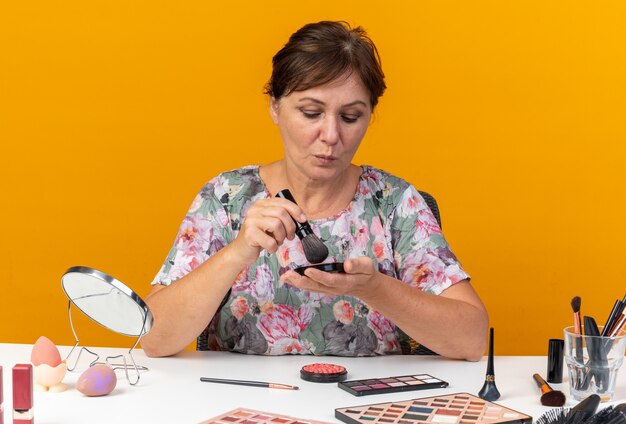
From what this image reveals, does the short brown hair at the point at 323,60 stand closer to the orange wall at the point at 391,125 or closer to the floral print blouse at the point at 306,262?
the floral print blouse at the point at 306,262

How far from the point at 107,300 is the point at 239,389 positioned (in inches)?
11.9

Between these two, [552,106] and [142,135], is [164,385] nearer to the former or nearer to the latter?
[142,135]

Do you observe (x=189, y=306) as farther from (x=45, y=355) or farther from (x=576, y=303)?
(x=576, y=303)

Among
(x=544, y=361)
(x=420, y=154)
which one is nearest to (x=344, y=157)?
(x=544, y=361)

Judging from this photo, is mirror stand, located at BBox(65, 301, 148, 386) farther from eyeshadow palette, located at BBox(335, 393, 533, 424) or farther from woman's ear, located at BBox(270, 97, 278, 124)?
woman's ear, located at BBox(270, 97, 278, 124)

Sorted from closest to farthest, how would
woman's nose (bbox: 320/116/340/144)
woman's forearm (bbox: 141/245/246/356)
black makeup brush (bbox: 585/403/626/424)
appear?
1. black makeup brush (bbox: 585/403/626/424)
2. woman's forearm (bbox: 141/245/246/356)
3. woman's nose (bbox: 320/116/340/144)

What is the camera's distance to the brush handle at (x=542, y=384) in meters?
1.70

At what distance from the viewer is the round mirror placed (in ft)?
5.54

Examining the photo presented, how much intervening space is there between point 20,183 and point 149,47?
71cm

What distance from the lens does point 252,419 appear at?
5.01 ft

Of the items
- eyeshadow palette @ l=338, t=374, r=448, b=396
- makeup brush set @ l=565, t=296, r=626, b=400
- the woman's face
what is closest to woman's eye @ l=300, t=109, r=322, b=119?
the woman's face

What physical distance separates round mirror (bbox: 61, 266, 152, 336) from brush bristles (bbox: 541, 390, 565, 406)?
0.75 metres

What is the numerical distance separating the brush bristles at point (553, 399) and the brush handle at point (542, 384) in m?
0.02

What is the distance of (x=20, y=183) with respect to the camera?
3.46 metres
